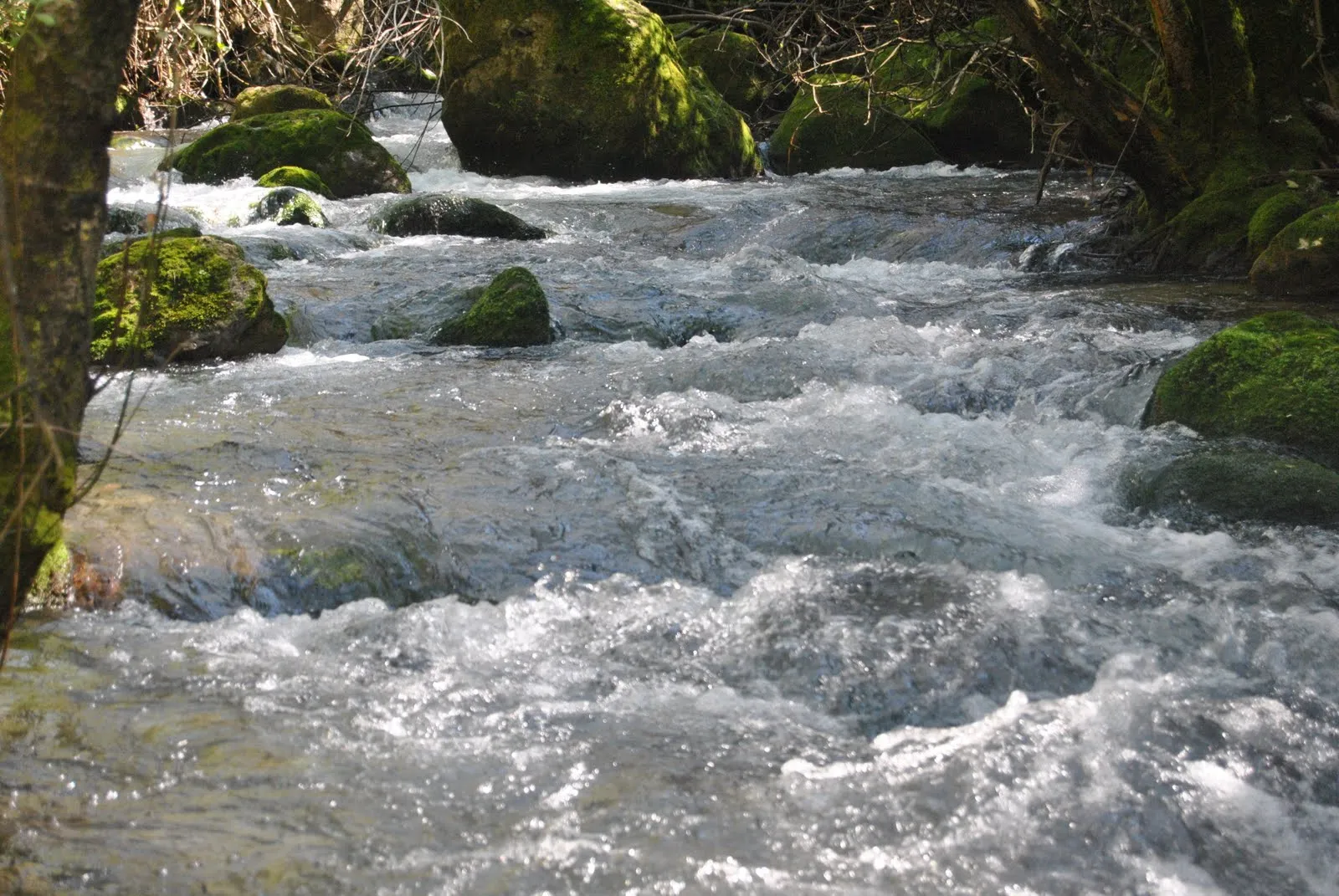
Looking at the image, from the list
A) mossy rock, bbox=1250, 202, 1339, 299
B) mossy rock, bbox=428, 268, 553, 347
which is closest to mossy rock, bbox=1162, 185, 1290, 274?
mossy rock, bbox=1250, 202, 1339, 299

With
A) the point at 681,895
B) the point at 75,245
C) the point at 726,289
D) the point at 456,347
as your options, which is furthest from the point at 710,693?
the point at 726,289

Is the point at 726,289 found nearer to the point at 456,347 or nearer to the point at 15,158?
the point at 456,347

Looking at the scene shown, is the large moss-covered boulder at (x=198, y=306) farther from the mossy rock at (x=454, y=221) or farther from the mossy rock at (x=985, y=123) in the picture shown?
the mossy rock at (x=985, y=123)

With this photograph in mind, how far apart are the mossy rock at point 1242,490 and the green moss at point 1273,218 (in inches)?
151

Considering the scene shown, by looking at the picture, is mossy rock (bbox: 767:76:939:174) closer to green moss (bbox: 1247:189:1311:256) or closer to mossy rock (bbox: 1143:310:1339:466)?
green moss (bbox: 1247:189:1311:256)

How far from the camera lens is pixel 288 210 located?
11.2 meters

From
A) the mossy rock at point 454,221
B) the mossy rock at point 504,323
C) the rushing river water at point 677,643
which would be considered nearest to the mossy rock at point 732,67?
the mossy rock at point 454,221

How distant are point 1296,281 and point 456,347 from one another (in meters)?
4.99

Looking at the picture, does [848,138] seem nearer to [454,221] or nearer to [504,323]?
[454,221]

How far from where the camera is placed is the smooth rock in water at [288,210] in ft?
36.5

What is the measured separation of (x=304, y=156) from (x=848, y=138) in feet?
20.0

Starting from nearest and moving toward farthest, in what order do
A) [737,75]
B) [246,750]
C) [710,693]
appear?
[246,750] → [710,693] → [737,75]

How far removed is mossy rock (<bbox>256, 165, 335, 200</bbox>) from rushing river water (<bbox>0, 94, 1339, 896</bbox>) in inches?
220

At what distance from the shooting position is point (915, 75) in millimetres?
15836
